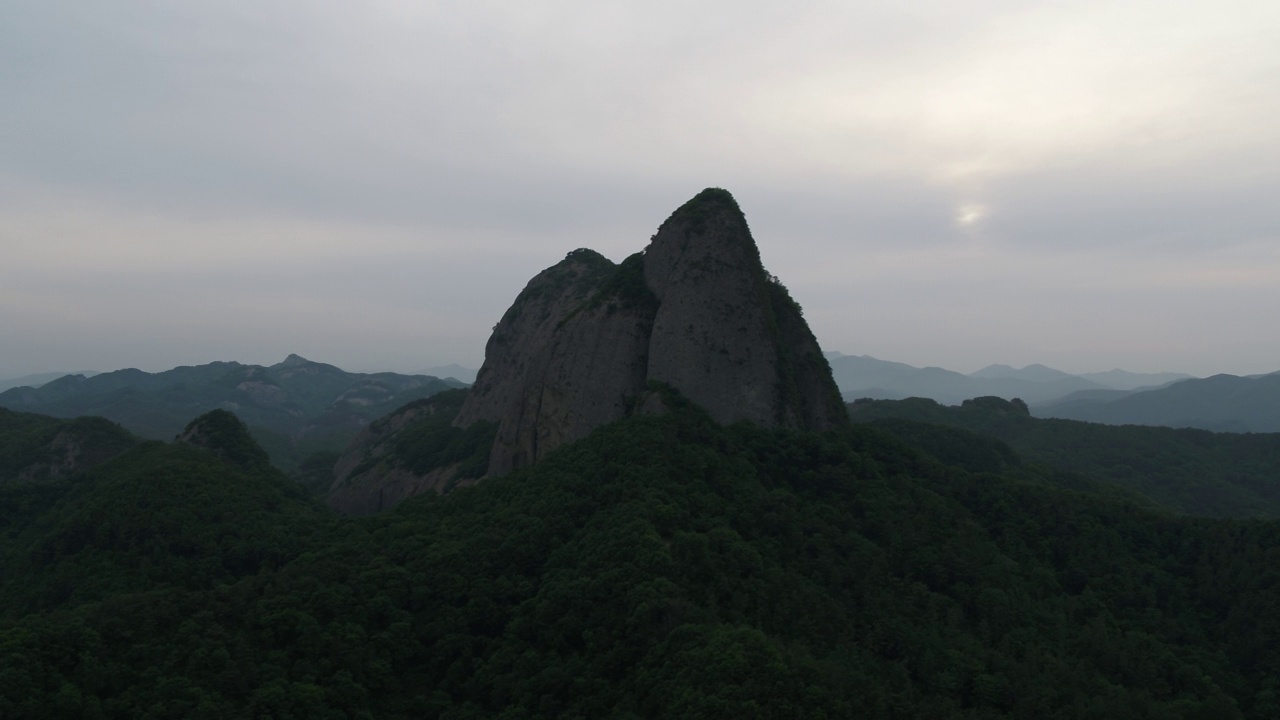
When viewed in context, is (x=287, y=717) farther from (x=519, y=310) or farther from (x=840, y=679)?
(x=519, y=310)

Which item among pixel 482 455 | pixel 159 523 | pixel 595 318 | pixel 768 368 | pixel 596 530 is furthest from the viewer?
pixel 482 455

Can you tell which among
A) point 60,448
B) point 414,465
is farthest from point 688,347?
point 60,448

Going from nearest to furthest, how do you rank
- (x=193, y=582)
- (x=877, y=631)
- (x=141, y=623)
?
(x=141, y=623) < (x=877, y=631) < (x=193, y=582)

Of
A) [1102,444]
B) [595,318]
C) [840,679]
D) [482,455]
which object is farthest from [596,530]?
[1102,444]

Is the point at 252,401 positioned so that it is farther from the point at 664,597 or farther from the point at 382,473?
the point at 664,597

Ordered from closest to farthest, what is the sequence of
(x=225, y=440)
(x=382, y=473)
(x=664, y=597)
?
1. (x=664, y=597)
2. (x=225, y=440)
3. (x=382, y=473)

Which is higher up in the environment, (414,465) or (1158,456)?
(414,465)
